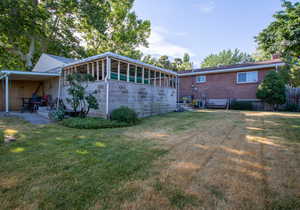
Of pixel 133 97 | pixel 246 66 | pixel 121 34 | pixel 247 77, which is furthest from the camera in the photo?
pixel 121 34

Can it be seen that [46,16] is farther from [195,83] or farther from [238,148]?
[238,148]

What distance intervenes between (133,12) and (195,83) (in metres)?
17.0

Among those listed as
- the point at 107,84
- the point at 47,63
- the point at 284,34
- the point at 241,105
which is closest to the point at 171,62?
the point at 241,105

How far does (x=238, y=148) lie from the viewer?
3150mm

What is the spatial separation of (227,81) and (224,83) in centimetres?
31

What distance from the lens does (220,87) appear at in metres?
14.7

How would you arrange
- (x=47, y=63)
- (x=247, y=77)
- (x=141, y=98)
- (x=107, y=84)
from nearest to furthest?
(x=107, y=84) < (x=141, y=98) < (x=47, y=63) < (x=247, y=77)

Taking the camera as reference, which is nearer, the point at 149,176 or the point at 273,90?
the point at 149,176

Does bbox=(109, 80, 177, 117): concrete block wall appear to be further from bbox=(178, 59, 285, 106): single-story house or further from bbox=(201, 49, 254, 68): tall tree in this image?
bbox=(201, 49, 254, 68): tall tree

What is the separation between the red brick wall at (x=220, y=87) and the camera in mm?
13164

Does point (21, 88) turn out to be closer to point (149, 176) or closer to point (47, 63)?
point (47, 63)

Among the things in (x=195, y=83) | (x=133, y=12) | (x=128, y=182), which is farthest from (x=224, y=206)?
(x=133, y=12)

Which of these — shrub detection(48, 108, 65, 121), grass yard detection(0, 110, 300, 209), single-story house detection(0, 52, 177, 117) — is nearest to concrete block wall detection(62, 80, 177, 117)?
single-story house detection(0, 52, 177, 117)

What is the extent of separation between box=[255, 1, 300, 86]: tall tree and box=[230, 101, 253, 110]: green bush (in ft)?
26.9
